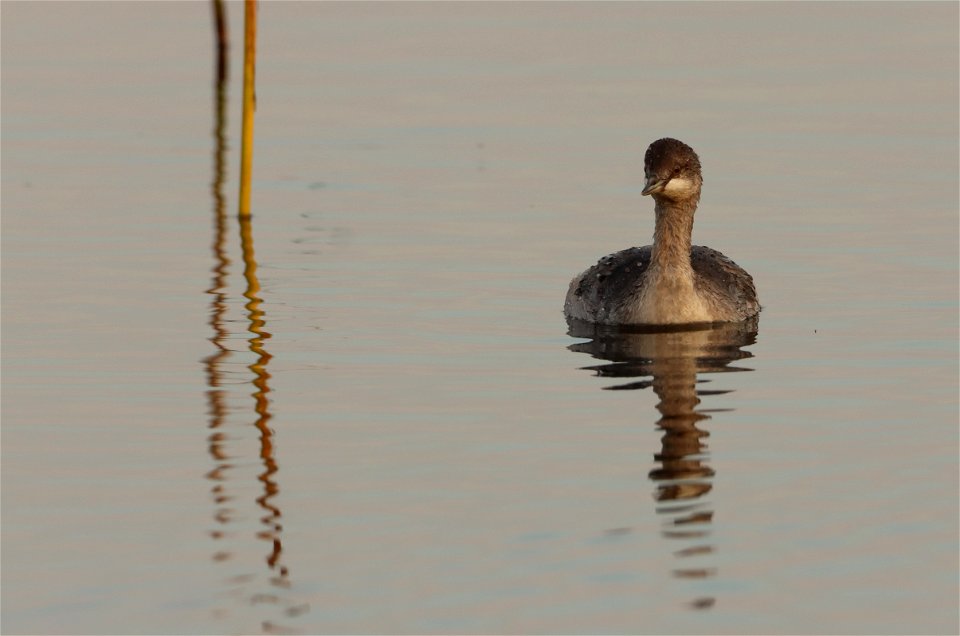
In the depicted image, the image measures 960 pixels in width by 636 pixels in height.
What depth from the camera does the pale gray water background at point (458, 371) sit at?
36.2 feet

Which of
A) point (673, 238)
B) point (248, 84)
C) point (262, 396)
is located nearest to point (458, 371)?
point (262, 396)

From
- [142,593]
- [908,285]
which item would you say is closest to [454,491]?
[142,593]

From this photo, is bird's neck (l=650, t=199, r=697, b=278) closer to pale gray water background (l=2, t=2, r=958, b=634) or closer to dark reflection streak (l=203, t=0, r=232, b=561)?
pale gray water background (l=2, t=2, r=958, b=634)

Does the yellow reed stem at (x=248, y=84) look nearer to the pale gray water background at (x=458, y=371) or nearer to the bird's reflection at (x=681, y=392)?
the pale gray water background at (x=458, y=371)

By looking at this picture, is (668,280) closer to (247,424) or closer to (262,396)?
(262,396)

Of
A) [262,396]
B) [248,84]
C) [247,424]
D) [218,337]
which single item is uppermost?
[248,84]

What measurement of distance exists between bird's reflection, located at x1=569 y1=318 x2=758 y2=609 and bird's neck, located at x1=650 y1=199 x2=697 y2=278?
0.64 metres

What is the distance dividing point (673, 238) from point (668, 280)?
0.59 m

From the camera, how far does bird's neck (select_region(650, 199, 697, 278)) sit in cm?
1952

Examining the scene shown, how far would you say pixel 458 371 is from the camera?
54.9ft

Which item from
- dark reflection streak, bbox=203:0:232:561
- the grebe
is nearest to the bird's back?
the grebe

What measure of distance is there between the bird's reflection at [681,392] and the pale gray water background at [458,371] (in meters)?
0.07

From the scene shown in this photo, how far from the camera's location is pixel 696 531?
11922 mm

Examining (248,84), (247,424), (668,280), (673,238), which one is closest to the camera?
(247,424)
